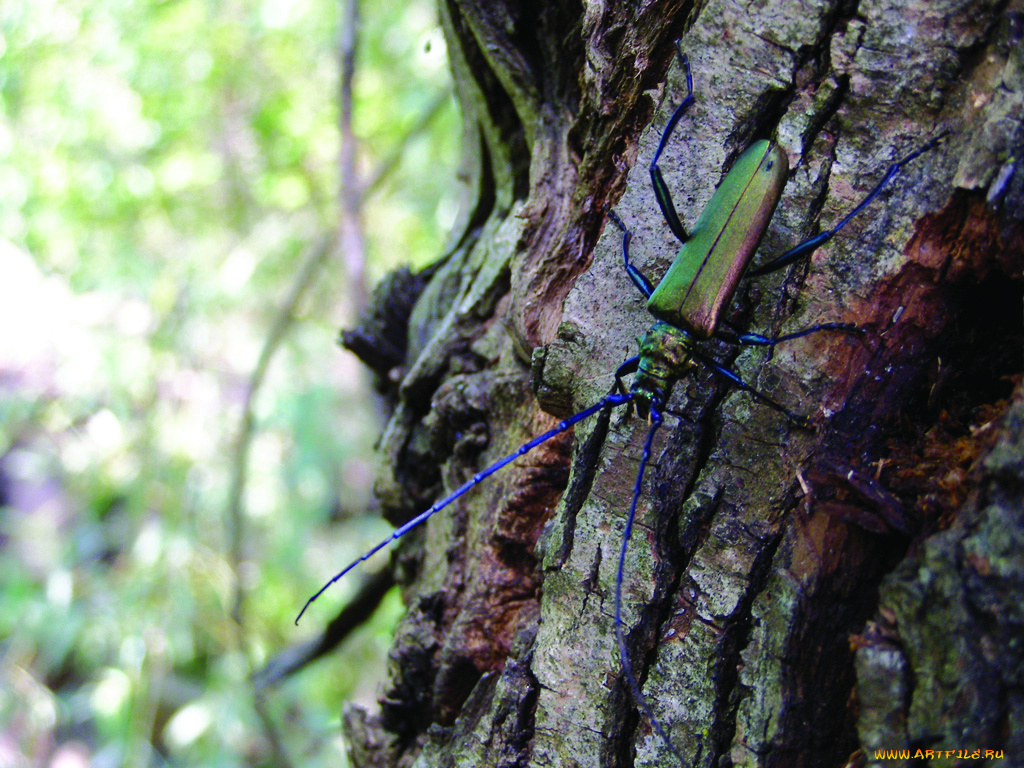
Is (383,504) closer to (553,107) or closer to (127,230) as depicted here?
(553,107)

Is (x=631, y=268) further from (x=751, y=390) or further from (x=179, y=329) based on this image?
(x=179, y=329)

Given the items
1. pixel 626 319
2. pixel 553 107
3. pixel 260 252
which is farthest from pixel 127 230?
pixel 626 319

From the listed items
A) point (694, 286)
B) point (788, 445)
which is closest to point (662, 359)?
point (694, 286)

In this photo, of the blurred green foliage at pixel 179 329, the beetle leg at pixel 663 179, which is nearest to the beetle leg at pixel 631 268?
the beetle leg at pixel 663 179

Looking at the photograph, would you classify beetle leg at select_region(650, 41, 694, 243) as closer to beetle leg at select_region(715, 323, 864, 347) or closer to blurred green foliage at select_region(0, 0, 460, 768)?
beetle leg at select_region(715, 323, 864, 347)

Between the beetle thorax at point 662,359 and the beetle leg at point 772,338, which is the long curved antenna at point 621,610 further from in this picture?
the beetle leg at point 772,338

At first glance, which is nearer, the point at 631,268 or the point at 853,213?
the point at 853,213
